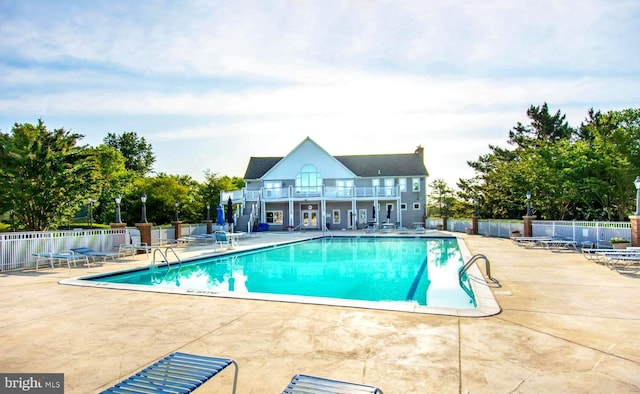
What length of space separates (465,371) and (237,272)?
9693 mm

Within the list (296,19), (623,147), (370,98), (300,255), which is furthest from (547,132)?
(296,19)

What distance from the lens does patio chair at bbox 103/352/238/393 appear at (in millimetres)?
2502

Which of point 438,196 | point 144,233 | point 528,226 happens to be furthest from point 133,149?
point 528,226

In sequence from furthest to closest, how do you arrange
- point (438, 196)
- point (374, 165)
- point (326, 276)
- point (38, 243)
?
point (438, 196)
point (374, 165)
point (326, 276)
point (38, 243)

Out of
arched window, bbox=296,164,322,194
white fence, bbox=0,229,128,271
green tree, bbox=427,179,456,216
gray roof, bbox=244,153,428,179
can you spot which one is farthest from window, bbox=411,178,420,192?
white fence, bbox=0,229,128,271

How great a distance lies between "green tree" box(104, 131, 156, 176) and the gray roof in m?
23.7

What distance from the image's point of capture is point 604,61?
A: 44.1 ft

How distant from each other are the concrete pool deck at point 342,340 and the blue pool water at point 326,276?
171cm

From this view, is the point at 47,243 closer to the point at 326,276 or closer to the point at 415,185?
the point at 326,276

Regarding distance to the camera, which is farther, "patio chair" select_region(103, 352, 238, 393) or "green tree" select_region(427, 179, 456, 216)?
"green tree" select_region(427, 179, 456, 216)

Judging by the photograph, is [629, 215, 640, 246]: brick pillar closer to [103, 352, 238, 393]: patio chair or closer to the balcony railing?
[103, 352, 238, 393]: patio chair

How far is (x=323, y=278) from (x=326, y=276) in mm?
350

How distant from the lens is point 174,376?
2688 mm

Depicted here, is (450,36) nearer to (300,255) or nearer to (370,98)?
(370,98)
